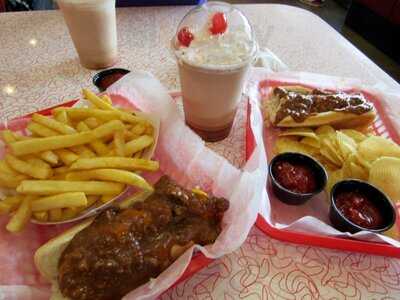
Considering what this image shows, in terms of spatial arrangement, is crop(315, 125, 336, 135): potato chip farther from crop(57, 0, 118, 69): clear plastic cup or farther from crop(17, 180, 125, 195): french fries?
crop(57, 0, 118, 69): clear plastic cup

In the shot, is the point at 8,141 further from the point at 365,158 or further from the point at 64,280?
the point at 365,158

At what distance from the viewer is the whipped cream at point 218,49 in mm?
1264

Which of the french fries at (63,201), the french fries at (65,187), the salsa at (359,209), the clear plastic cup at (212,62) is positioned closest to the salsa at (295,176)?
the salsa at (359,209)

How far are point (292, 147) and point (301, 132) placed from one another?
0.31 ft

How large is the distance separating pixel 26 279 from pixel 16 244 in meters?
0.14

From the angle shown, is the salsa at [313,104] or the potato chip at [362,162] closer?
the potato chip at [362,162]

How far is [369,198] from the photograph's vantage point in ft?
4.07

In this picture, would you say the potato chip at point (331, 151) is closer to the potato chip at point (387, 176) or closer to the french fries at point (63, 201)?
the potato chip at point (387, 176)

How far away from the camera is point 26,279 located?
101 cm

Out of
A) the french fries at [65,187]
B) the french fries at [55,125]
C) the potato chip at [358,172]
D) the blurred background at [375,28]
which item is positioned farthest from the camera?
the blurred background at [375,28]

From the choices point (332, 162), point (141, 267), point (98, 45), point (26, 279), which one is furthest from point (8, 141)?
point (332, 162)

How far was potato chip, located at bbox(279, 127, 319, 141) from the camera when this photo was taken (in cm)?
148

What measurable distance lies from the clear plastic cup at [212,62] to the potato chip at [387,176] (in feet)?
2.09

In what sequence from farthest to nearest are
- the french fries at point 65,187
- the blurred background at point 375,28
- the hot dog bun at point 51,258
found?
the blurred background at point 375,28, the french fries at point 65,187, the hot dog bun at point 51,258
